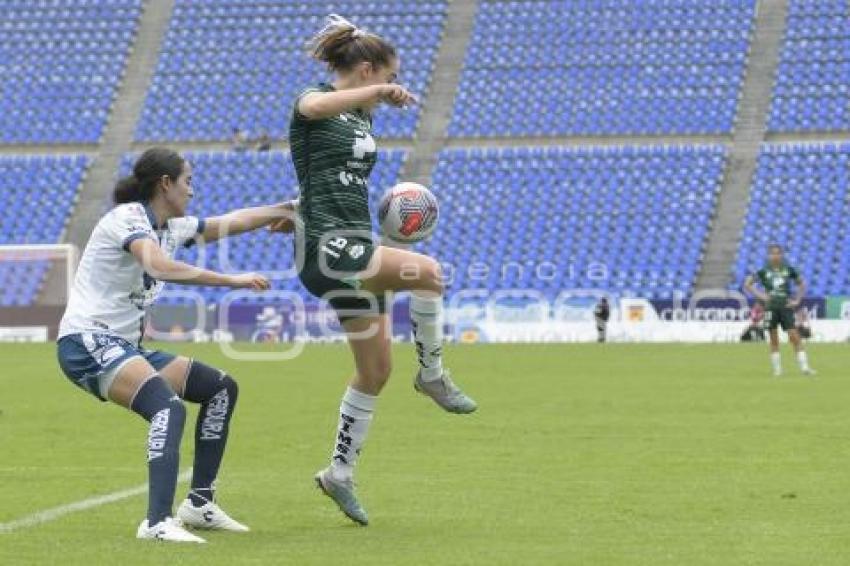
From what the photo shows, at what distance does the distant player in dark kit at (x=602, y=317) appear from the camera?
41312 mm

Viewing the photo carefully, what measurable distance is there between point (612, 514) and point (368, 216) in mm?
2153

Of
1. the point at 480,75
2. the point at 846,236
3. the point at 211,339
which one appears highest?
the point at 480,75

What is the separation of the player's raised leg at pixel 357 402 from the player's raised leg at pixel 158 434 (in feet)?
3.39

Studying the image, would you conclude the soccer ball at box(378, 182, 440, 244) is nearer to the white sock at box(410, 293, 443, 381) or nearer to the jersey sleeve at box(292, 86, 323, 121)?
the white sock at box(410, 293, 443, 381)

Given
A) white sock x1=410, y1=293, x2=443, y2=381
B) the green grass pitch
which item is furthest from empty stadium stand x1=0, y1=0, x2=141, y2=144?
white sock x1=410, y1=293, x2=443, y2=381

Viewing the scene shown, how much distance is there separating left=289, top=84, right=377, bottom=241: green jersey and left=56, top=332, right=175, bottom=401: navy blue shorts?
1.14 m

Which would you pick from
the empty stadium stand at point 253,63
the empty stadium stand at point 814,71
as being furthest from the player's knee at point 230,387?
the empty stadium stand at point 253,63

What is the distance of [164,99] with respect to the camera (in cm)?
5250

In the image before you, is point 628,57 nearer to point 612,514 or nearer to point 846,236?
point 846,236

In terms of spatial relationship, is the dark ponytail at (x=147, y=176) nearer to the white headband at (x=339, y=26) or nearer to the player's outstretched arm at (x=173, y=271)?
the player's outstretched arm at (x=173, y=271)

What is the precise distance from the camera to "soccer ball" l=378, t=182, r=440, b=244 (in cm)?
912

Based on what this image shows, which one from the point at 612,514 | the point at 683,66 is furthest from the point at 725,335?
the point at 612,514

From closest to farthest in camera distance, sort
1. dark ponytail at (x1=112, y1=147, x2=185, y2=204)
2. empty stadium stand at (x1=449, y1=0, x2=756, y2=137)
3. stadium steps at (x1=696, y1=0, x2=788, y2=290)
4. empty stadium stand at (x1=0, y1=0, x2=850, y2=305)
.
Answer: dark ponytail at (x1=112, y1=147, x2=185, y2=204), stadium steps at (x1=696, y1=0, x2=788, y2=290), empty stadium stand at (x1=0, y1=0, x2=850, y2=305), empty stadium stand at (x1=449, y1=0, x2=756, y2=137)

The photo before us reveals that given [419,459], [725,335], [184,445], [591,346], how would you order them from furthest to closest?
[725,335] → [591,346] → [184,445] → [419,459]
